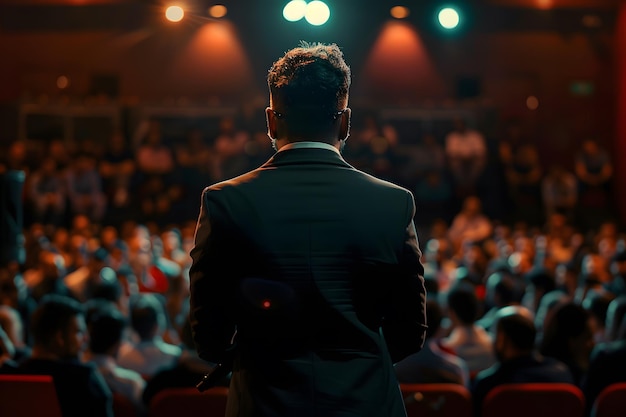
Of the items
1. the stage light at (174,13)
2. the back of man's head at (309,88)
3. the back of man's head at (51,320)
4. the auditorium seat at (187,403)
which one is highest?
the stage light at (174,13)

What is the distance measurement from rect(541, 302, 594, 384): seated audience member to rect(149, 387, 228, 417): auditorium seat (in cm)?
200

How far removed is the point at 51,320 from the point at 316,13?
8887mm

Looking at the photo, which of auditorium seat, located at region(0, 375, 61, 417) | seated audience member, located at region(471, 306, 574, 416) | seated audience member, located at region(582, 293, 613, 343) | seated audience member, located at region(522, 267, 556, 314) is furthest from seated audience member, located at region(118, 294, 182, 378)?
seated audience member, located at region(522, 267, 556, 314)

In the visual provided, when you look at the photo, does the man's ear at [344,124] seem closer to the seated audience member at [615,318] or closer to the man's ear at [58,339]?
the man's ear at [58,339]

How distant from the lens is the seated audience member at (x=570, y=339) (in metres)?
4.68

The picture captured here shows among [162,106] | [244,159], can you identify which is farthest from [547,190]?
[162,106]

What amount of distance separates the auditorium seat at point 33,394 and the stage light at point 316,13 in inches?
362

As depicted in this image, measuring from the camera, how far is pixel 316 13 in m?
12.1

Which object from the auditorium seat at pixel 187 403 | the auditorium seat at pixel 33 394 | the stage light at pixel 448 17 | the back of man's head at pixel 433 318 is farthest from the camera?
the stage light at pixel 448 17

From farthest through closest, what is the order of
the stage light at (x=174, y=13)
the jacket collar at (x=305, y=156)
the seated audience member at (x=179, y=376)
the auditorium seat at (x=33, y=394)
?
the stage light at (x=174, y=13), the seated audience member at (x=179, y=376), the auditorium seat at (x=33, y=394), the jacket collar at (x=305, y=156)

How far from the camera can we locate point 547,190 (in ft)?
51.4

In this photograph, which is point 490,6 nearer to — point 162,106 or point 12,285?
point 162,106

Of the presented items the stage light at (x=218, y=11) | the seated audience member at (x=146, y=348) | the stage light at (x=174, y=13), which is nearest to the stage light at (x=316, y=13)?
the stage light at (x=174, y=13)

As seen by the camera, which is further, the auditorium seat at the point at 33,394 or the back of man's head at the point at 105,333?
the back of man's head at the point at 105,333
